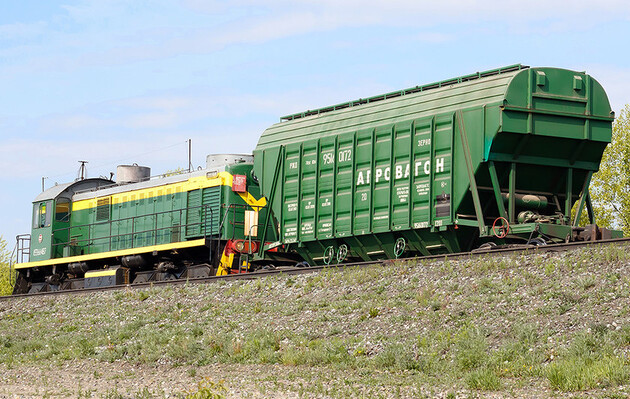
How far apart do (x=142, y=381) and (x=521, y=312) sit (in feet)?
19.6

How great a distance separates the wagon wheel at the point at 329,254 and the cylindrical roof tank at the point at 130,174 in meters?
9.85

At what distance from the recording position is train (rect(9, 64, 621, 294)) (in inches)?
667

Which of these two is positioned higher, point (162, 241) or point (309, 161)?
point (309, 161)

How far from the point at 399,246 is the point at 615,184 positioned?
68.6 feet

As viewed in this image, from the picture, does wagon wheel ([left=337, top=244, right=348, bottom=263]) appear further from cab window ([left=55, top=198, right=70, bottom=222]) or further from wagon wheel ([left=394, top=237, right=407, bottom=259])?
cab window ([left=55, top=198, right=70, bottom=222])

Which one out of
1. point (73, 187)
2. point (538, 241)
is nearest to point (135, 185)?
point (73, 187)

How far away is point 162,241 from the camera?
25.1 m

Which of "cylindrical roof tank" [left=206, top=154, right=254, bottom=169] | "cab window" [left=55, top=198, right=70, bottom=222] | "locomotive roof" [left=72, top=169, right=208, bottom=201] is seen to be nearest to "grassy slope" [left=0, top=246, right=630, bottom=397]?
"cylindrical roof tank" [left=206, top=154, right=254, bottom=169]

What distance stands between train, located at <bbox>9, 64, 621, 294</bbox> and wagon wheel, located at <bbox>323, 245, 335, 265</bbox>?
34 mm

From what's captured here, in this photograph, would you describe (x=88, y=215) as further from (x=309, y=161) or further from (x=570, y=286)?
(x=570, y=286)

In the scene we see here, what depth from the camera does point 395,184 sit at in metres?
18.7

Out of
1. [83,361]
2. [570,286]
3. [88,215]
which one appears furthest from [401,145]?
[88,215]

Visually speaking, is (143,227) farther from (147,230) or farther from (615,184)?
(615,184)

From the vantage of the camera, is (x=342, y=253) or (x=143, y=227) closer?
(x=342, y=253)
